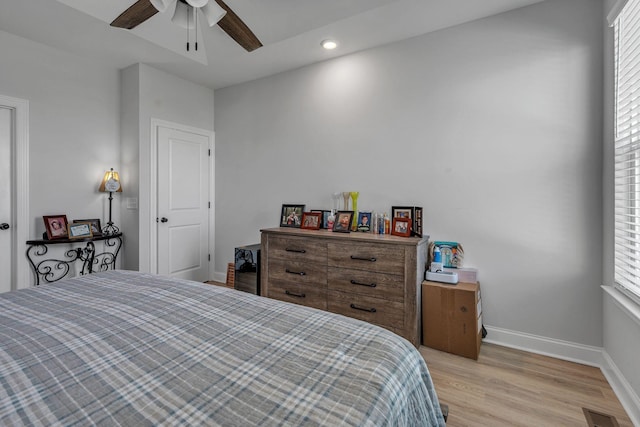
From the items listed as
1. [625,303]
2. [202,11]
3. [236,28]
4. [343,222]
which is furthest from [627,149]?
[202,11]

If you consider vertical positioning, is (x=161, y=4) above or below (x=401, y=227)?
above

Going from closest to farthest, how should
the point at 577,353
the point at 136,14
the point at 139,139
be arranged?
the point at 136,14, the point at 577,353, the point at 139,139

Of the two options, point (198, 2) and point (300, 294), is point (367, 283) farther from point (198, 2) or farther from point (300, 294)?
point (198, 2)

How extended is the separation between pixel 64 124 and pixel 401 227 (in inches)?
140

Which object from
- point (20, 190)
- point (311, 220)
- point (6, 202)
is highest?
point (20, 190)

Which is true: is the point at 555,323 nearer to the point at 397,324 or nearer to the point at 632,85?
the point at 397,324

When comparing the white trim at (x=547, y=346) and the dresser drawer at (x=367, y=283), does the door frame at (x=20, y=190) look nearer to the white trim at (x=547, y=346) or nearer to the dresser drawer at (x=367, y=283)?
the dresser drawer at (x=367, y=283)

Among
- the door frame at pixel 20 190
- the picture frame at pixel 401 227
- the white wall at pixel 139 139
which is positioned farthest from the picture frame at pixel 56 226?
the picture frame at pixel 401 227

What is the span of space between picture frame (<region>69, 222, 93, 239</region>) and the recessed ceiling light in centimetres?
309

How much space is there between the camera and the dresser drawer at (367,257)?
240 cm

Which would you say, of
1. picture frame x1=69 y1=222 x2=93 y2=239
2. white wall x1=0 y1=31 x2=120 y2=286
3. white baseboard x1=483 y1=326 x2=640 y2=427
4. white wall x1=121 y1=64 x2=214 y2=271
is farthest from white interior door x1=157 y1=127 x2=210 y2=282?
white baseboard x1=483 y1=326 x2=640 y2=427

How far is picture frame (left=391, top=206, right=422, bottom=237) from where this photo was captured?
2.75 meters

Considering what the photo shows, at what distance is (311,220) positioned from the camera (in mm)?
3201

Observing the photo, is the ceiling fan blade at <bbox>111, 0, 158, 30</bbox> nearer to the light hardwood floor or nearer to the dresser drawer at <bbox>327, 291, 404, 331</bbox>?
the dresser drawer at <bbox>327, 291, 404, 331</bbox>
